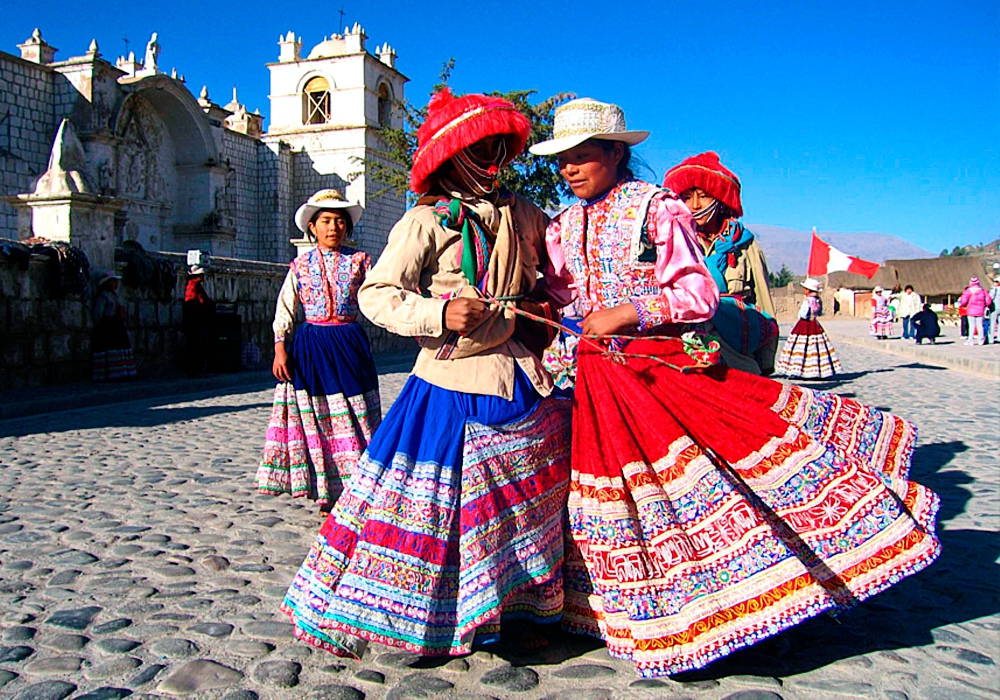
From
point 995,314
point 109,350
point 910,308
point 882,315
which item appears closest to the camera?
point 109,350

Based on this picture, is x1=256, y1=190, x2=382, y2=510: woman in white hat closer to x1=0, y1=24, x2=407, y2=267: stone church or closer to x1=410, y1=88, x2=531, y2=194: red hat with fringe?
x1=410, y1=88, x2=531, y2=194: red hat with fringe

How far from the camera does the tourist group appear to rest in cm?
270

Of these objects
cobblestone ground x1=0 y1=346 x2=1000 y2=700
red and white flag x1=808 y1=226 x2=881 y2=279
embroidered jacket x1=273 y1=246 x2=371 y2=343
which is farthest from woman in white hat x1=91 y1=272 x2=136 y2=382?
red and white flag x1=808 y1=226 x2=881 y2=279

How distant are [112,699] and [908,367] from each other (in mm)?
16609

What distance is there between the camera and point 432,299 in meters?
2.88

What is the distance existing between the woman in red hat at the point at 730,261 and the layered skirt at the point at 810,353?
28.8ft

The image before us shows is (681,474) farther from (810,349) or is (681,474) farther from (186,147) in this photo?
(186,147)

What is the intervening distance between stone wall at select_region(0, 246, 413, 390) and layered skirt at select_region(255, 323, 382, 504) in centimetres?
747

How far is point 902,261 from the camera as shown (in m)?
53.9

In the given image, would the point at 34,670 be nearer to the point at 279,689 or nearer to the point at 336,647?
the point at 279,689

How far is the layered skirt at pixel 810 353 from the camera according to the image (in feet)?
44.0

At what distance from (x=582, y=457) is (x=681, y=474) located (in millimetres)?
341

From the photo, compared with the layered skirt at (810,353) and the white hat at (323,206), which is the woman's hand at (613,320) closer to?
the white hat at (323,206)

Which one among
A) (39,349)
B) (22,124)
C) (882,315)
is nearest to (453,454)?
(39,349)
